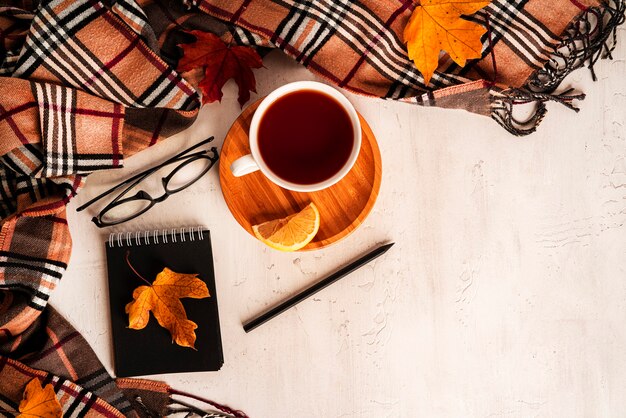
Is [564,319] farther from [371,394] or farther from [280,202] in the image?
[280,202]

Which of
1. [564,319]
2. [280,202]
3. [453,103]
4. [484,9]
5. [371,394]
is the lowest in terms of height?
[371,394]

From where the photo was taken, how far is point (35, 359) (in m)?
0.93

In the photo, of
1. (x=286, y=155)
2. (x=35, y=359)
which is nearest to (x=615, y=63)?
(x=286, y=155)

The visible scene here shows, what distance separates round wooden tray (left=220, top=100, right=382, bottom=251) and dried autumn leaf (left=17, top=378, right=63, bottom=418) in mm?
416

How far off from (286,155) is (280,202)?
0.08 meters

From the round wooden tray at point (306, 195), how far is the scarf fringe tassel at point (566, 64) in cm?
23

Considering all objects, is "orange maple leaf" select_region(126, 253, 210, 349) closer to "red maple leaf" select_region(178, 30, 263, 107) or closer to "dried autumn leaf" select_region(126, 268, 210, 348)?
"dried autumn leaf" select_region(126, 268, 210, 348)

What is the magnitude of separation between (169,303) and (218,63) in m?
0.40

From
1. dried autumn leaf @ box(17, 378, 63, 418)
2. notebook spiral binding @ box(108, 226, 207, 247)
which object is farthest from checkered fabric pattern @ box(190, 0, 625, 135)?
dried autumn leaf @ box(17, 378, 63, 418)

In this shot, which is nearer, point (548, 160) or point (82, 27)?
point (82, 27)

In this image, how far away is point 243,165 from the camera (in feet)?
2.70

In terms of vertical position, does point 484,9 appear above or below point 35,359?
above

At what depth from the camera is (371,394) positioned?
3.11 ft

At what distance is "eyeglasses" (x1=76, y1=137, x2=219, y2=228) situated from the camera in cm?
93
